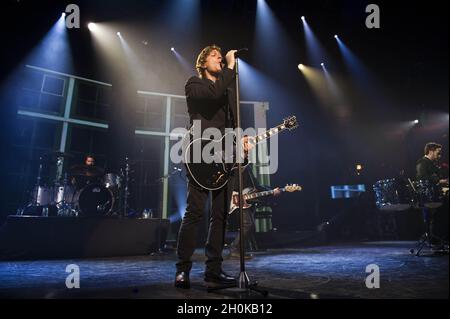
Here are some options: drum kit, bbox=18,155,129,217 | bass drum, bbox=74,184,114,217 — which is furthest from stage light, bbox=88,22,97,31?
bass drum, bbox=74,184,114,217

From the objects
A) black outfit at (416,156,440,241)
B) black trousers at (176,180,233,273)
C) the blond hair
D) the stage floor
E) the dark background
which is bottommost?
the stage floor

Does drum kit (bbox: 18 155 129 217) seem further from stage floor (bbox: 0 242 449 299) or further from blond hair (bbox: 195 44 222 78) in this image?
blond hair (bbox: 195 44 222 78)

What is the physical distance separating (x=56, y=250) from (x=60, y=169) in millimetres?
3029

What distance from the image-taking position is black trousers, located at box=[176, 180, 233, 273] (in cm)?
245

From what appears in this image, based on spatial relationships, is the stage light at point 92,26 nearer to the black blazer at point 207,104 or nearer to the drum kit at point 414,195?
the black blazer at point 207,104

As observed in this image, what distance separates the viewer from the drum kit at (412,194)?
4.96 m

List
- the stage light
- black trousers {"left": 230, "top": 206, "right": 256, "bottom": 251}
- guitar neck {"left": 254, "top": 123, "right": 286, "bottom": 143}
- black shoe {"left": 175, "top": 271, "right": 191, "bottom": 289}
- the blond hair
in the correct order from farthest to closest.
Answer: the stage light → black trousers {"left": 230, "top": 206, "right": 256, "bottom": 251} → guitar neck {"left": 254, "top": 123, "right": 286, "bottom": 143} → the blond hair → black shoe {"left": 175, "top": 271, "right": 191, "bottom": 289}

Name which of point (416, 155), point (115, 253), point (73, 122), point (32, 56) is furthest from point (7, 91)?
point (416, 155)

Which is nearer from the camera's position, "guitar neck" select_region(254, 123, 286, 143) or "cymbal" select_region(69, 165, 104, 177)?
"guitar neck" select_region(254, 123, 286, 143)

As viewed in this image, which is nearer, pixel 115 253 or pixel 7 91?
pixel 115 253

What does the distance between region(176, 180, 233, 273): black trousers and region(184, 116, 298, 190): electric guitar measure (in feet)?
0.30

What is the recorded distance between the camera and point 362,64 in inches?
362

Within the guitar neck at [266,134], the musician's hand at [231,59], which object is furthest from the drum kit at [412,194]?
the musician's hand at [231,59]
